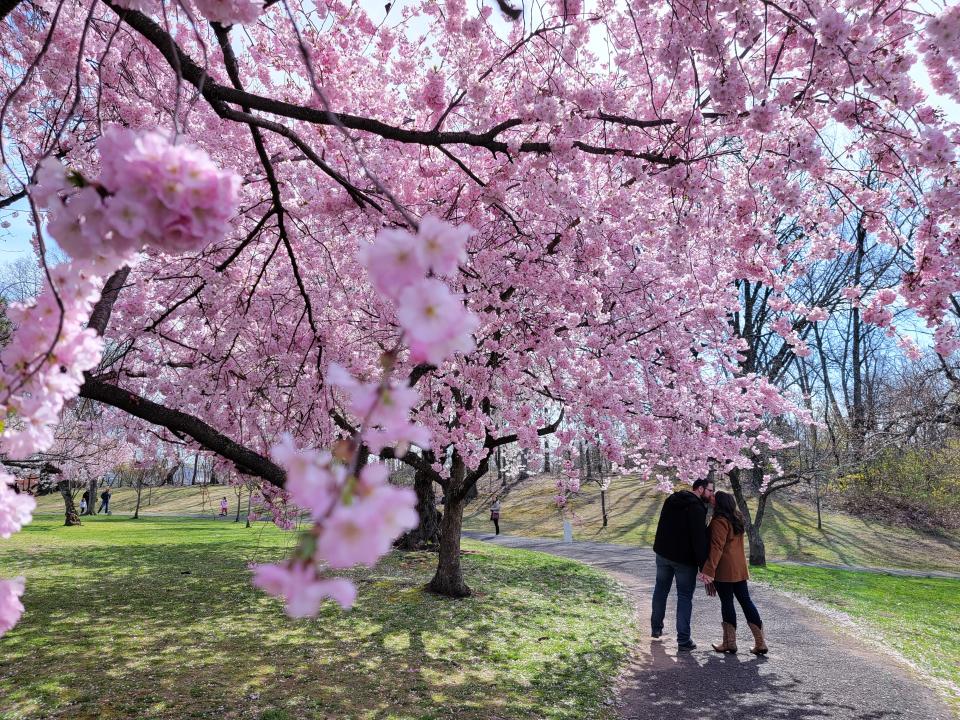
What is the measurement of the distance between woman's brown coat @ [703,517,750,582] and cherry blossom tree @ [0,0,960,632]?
2.51 metres

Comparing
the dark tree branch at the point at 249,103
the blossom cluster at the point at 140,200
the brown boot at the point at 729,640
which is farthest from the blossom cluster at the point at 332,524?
the brown boot at the point at 729,640

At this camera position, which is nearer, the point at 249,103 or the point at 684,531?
the point at 249,103

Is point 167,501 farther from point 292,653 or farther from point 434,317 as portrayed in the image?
point 434,317

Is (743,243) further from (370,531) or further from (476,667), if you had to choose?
(370,531)

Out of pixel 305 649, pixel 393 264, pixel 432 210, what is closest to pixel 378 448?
pixel 393 264

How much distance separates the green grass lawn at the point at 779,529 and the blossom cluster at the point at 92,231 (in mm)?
18891

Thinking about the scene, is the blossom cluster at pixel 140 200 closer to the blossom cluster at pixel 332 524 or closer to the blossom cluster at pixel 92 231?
the blossom cluster at pixel 92 231

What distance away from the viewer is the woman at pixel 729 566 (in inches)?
231

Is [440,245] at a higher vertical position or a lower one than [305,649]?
higher

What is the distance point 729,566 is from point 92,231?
20.4 ft

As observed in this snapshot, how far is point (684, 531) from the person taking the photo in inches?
243

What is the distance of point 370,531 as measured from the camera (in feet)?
2.60

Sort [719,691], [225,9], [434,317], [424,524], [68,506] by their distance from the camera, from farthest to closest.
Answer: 1. [68,506]
2. [424,524]
3. [719,691]
4. [225,9]
5. [434,317]

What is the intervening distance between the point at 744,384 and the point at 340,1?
27.3ft
